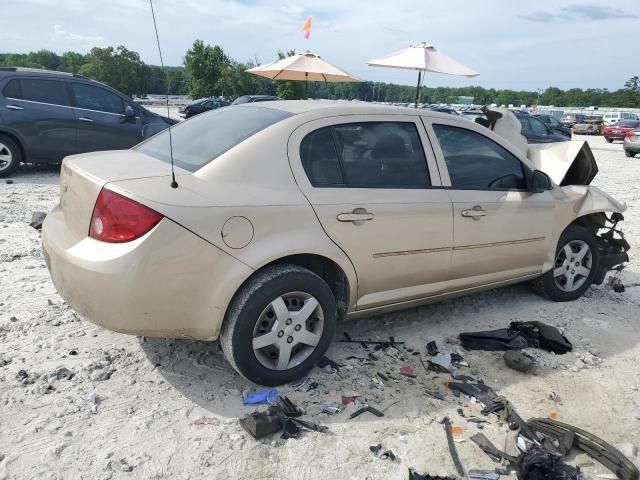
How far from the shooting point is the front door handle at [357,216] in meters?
3.26

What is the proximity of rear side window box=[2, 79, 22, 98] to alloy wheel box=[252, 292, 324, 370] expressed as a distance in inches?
308

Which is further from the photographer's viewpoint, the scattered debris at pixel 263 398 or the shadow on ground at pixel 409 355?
the shadow on ground at pixel 409 355

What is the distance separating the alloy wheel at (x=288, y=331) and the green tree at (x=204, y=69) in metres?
58.3

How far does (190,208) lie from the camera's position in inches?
109

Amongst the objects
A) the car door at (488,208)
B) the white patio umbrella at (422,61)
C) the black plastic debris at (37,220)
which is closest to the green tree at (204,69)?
the white patio umbrella at (422,61)

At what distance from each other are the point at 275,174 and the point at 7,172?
763cm

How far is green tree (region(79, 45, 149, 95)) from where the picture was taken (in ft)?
239

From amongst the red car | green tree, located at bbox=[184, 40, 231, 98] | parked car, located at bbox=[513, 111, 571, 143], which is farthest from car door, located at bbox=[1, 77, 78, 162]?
green tree, located at bbox=[184, 40, 231, 98]

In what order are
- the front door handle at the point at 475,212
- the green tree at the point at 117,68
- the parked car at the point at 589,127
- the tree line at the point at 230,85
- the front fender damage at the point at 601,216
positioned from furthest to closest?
the green tree at the point at 117,68 < the tree line at the point at 230,85 < the parked car at the point at 589,127 < the front fender damage at the point at 601,216 < the front door handle at the point at 475,212

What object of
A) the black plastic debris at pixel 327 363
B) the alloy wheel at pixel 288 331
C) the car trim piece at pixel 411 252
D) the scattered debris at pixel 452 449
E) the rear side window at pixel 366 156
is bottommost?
the black plastic debris at pixel 327 363

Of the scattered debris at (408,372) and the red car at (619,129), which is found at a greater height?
the scattered debris at (408,372)

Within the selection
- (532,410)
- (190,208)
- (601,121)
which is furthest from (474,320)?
(601,121)

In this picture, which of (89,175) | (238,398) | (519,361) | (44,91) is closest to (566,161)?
(519,361)

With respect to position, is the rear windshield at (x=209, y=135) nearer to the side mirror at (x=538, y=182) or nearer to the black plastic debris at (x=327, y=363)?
the black plastic debris at (x=327, y=363)
